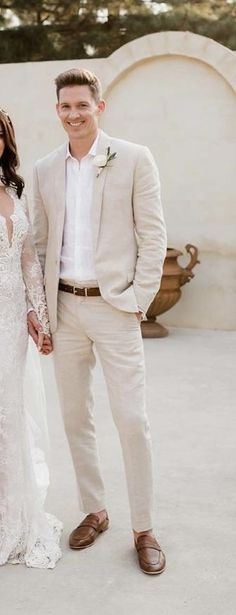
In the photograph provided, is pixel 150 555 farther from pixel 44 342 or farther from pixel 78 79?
pixel 78 79

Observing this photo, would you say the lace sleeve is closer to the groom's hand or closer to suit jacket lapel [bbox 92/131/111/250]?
the groom's hand

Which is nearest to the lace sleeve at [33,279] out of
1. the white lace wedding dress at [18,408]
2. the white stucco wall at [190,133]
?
the white lace wedding dress at [18,408]

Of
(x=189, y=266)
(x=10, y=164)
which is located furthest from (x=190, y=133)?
(x=10, y=164)

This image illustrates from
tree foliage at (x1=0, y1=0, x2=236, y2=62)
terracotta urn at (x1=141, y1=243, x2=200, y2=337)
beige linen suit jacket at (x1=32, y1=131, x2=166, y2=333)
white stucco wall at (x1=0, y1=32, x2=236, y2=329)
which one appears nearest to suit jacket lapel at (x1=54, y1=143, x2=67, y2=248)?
beige linen suit jacket at (x1=32, y1=131, x2=166, y2=333)

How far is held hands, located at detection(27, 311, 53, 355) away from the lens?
9.32ft

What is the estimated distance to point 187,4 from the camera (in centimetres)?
1084

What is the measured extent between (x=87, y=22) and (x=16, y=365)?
9.01 m

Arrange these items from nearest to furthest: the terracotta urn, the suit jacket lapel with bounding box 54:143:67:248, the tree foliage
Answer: the suit jacket lapel with bounding box 54:143:67:248 < the terracotta urn < the tree foliage

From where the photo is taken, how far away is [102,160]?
8.81 ft

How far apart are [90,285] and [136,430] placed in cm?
49

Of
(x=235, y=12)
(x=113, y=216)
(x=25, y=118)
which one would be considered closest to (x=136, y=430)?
(x=113, y=216)

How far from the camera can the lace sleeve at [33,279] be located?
2848mm

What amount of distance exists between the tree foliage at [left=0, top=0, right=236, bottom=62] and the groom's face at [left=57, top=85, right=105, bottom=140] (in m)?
8.42

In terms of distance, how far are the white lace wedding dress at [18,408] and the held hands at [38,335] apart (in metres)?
0.03
